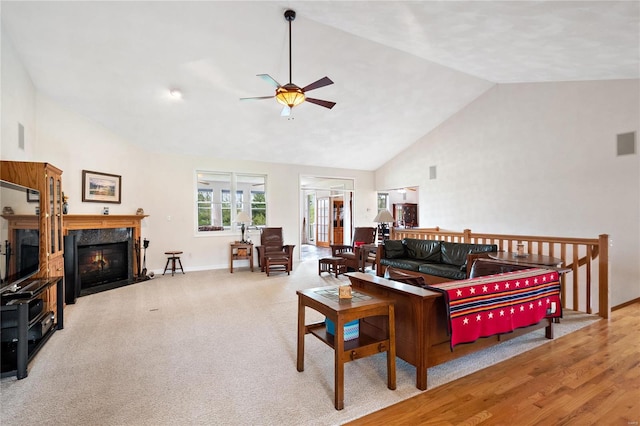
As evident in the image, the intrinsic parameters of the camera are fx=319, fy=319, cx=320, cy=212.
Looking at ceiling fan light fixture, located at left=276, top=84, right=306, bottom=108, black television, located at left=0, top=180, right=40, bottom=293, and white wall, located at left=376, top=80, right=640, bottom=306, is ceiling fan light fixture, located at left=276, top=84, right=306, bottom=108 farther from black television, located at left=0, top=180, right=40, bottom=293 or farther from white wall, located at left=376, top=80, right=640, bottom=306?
white wall, located at left=376, top=80, right=640, bottom=306

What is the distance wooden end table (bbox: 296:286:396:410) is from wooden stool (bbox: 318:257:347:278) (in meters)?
3.63

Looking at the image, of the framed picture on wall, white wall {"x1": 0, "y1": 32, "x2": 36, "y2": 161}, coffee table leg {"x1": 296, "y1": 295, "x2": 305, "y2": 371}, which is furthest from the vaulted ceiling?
coffee table leg {"x1": 296, "y1": 295, "x2": 305, "y2": 371}

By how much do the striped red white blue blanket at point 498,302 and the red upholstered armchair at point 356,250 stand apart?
130 inches

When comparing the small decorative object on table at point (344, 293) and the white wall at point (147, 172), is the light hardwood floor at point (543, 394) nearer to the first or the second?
the small decorative object on table at point (344, 293)

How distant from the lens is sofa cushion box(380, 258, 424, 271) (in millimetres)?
4961

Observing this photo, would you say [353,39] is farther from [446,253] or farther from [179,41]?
[446,253]

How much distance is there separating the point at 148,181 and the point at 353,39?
15.9 feet

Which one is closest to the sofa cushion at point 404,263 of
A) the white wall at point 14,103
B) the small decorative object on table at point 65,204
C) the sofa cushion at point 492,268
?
the sofa cushion at point 492,268

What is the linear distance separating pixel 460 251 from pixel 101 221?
5.80 m

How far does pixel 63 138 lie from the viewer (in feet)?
15.9

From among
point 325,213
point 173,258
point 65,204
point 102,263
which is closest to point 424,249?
point 173,258

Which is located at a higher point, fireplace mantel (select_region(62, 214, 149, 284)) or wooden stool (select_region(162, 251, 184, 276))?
fireplace mantel (select_region(62, 214, 149, 284))

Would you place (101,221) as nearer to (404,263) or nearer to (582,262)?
(404,263)

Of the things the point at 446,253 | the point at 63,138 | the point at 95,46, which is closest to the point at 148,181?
the point at 63,138
